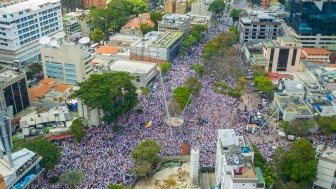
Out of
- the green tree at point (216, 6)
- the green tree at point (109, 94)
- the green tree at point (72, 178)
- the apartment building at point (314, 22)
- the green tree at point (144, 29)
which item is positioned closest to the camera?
the green tree at point (72, 178)

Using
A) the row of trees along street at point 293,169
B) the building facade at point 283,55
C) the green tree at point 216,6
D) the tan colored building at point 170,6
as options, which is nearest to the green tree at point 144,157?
the row of trees along street at point 293,169

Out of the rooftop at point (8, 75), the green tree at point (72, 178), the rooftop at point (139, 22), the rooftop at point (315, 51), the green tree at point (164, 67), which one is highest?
the rooftop at point (8, 75)

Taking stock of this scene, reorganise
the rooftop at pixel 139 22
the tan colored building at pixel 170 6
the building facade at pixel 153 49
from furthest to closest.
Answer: the tan colored building at pixel 170 6, the rooftop at pixel 139 22, the building facade at pixel 153 49

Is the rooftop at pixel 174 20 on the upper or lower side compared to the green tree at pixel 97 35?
upper

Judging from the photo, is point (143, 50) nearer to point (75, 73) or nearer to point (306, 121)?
point (75, 73)

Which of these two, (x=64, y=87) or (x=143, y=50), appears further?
(x=143, y=50)

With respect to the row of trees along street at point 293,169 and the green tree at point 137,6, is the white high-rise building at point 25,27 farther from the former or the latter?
the row of trees along street at point 293,169

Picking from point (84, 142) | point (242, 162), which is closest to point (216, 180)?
point (242, 162)

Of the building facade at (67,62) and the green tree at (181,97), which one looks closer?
the green tree at (181,97)
